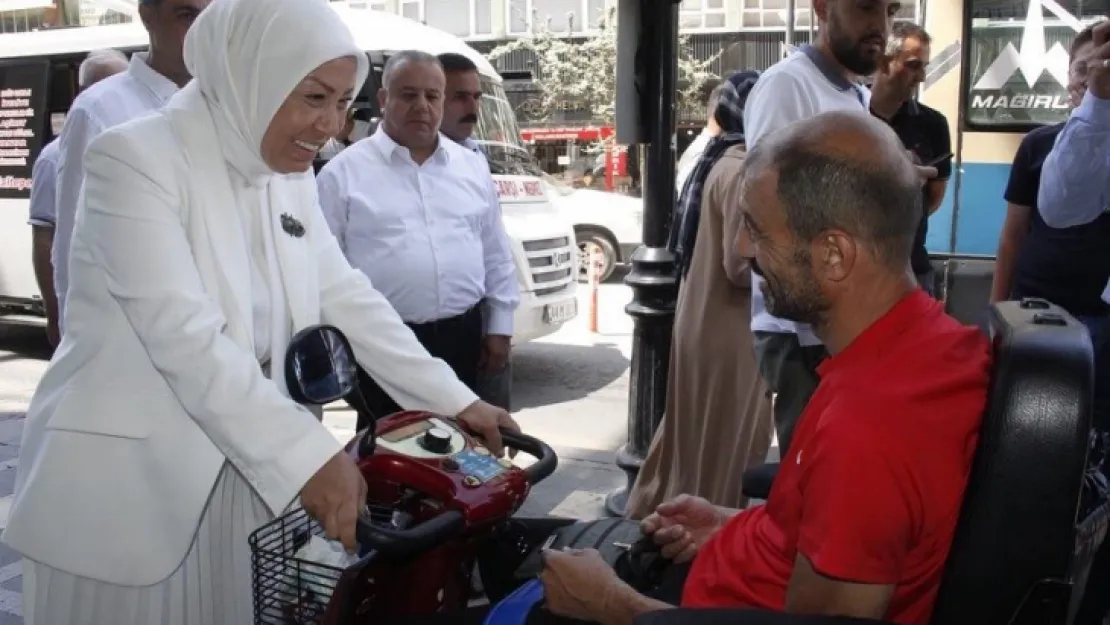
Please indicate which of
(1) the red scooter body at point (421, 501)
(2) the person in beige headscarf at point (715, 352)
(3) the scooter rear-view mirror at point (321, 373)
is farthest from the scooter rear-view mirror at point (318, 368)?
(2) the person in beige headscarf at point (715, 352)

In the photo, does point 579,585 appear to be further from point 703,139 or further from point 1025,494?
point 703,139

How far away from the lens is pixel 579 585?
75.7 inches

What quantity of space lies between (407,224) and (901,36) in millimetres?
2401

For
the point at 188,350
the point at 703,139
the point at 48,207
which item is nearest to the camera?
the point at 188,350

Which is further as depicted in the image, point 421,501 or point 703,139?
point 703,139

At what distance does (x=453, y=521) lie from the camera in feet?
5.57

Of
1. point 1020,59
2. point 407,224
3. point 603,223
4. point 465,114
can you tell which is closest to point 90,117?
point 407,224

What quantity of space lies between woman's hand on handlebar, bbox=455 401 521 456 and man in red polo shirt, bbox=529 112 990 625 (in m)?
0.35

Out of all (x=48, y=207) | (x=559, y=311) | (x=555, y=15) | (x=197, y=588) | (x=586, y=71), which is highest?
(x=555, y=15)

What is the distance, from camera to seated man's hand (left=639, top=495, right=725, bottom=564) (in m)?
2.20

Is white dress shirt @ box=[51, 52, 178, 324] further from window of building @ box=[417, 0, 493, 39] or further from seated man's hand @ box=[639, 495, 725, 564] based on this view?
window of building @ box=[417, 0, 493, 39]

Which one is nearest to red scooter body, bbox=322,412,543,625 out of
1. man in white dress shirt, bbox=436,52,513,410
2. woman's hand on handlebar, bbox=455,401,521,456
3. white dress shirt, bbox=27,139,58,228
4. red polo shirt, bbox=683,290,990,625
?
woman's hand on handlebar, bbox=455,401,521,456

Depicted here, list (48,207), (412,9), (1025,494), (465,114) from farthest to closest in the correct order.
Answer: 1. (412,9)
2. (48,207)
3. (465,114)
4. (1025,494)

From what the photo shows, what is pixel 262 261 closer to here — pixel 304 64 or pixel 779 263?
pixel 304 64
